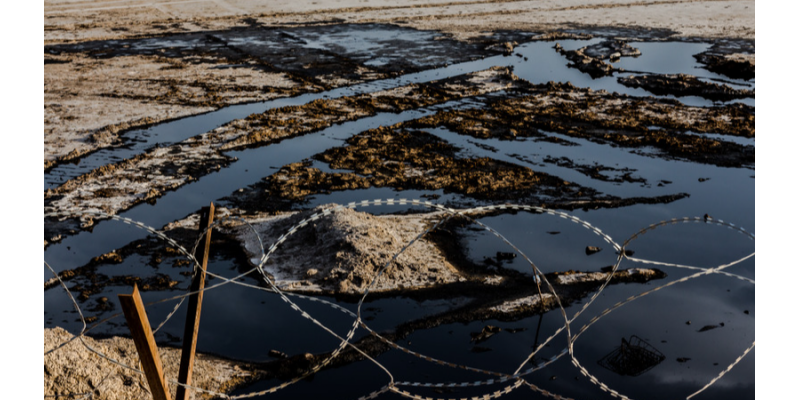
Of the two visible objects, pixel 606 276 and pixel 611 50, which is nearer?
pixel 606 276

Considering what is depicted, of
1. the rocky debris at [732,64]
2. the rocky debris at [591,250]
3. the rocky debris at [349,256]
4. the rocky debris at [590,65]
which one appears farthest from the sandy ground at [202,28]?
the rocky debris at [591,250]

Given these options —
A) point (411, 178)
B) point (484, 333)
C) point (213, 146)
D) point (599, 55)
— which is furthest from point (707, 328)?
point (599, 55)

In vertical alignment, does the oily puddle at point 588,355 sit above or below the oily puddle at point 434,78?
below

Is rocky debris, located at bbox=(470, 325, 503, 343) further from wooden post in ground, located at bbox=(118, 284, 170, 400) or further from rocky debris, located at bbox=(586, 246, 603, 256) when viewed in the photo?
wooden post in ground, located at bbox=(118, 284, 170, 400)

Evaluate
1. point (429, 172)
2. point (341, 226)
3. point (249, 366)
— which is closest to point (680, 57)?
point (429, 172)

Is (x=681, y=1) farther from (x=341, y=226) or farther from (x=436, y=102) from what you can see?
(x=341, y=226)

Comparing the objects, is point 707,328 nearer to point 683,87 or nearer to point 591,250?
point 591,250

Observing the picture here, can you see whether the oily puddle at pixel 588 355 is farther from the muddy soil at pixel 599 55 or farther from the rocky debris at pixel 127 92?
the muddy soil at pixel 599 55
